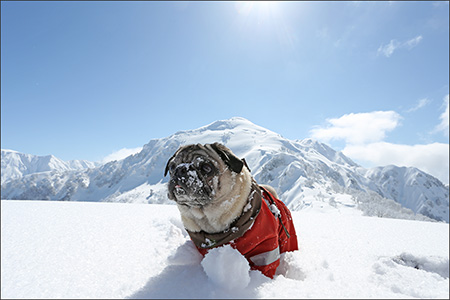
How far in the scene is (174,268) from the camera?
2.22 meters

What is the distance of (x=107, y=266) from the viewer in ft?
7.09

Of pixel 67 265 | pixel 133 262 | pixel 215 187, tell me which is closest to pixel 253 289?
pixel 215 187

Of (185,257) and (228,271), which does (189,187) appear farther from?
(228,271)

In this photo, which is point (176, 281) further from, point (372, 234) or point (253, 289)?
point (372, 234)

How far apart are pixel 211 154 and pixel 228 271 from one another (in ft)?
4.16

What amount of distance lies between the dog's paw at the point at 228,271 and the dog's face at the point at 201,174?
0.66 m

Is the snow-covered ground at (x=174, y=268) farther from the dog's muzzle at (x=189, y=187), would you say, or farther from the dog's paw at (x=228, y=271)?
the dog's muzzle at (x=189, y=187)

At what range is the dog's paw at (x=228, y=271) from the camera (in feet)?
6.04

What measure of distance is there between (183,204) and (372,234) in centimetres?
415

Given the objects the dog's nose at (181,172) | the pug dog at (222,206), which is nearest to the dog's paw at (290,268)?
the pug dog at (222,206)

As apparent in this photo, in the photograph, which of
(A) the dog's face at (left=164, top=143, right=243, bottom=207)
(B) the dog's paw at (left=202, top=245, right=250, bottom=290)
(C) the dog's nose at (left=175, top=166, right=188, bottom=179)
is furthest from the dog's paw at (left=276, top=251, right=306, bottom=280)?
(C) the dog's nose at (left=175, top=166, right=188, bottom=179)

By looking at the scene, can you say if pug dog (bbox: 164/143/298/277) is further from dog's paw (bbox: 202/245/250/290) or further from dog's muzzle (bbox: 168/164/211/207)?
dog's paw (bbox: 202/245/250/290)

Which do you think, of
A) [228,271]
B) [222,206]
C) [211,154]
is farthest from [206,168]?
[228,271]

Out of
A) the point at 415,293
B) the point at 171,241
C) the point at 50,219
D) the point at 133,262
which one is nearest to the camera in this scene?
the point at 415,293
